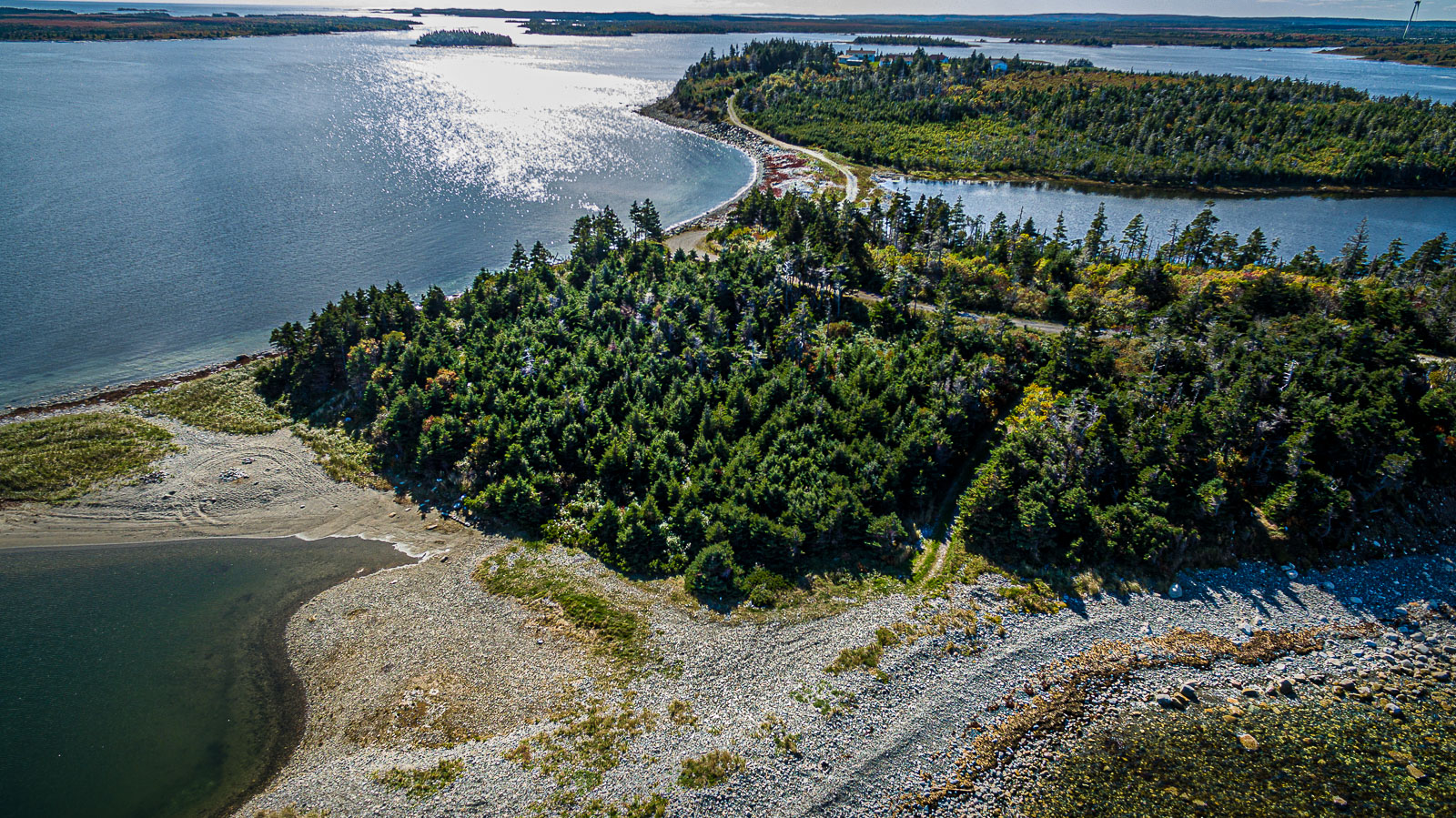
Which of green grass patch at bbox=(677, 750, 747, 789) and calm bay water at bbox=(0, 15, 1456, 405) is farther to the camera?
calm bay water at bbox=(0, 15, 1456, 405)

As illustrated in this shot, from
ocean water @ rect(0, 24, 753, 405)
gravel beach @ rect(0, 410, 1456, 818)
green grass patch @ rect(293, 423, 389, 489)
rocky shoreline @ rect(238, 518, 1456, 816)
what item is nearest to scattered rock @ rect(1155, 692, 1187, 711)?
rocky shoreline @ rect(238, 518, 1456, 816)

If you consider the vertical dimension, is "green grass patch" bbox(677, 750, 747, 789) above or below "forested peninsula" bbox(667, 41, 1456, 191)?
below

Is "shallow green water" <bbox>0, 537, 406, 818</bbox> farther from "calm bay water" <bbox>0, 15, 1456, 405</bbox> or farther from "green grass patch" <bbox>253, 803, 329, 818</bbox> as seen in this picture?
"calm bay water" <bbox>0, 15, 1456, 405</bbox>

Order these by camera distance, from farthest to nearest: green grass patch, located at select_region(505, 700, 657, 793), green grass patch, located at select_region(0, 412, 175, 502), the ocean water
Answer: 1. the ocean water
2. green grass patch, located at select_region(0, 412, 175, 502)
3. green grass patch, located at select_region(505, 700, 657, 793)

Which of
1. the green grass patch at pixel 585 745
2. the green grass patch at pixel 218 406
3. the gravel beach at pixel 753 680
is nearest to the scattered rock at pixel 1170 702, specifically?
the gravel beach at pixel 753 680

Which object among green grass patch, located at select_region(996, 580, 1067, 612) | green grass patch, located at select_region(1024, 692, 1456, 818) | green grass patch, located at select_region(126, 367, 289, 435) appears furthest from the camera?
green grass patch, located at select_region(126, 367, 289, 435)

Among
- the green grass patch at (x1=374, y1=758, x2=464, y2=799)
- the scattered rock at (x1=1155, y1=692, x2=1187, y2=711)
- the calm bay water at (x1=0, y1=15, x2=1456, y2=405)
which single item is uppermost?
the calm bay water at (x1=0, y1=15, x2=1456, y2=405)
